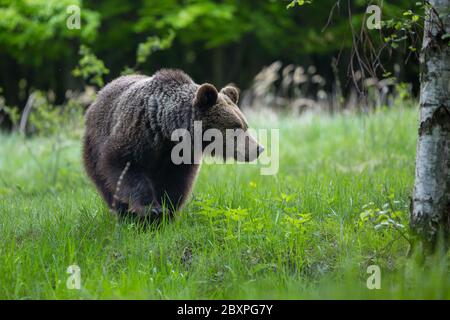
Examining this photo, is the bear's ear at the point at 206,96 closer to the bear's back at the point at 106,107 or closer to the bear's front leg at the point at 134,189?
the bear's front leg at the point at 134,189

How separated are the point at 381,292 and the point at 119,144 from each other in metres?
2.85

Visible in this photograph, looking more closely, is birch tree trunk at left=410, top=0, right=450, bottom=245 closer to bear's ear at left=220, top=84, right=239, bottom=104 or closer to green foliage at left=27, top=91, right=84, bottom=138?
bear's ear at left=220, top=84, right=239, bottom=104

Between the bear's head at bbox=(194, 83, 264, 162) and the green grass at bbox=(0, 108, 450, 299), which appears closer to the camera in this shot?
the green grass at bbox=(0, 108, 450, 299)

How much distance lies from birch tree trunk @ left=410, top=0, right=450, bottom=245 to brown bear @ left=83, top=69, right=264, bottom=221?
6.40ft

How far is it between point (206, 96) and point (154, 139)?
25.6 inches

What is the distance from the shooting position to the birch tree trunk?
404 centimetres

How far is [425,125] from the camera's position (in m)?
4.10

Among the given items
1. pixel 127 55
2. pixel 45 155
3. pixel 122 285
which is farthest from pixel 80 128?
pixel 127 55

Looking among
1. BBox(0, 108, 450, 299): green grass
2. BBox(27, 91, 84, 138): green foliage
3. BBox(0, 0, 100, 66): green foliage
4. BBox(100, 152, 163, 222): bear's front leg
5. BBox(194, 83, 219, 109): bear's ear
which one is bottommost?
BBox(0, 108, 450, 299): green grass

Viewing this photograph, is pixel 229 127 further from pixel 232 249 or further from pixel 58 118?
pixel 58 118

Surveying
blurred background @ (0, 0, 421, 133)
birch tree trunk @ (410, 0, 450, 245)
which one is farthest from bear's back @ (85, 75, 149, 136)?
blurred background @ (0, 0, 421, 133)

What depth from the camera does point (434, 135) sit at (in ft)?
13.3

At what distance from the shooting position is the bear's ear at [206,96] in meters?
5.47

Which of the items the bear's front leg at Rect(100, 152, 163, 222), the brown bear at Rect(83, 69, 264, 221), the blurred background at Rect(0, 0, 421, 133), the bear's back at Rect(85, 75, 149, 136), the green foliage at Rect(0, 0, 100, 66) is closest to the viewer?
the bear's front leg at Rect(100, 152, 163, 222)
